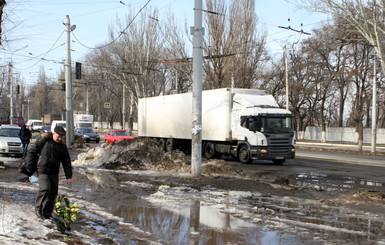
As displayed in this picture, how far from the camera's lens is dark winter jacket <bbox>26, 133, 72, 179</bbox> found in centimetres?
693

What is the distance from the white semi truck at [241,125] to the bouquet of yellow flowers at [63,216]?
46.2 ft

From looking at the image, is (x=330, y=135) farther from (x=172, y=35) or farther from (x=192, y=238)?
(x=192, y=238)

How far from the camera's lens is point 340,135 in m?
55.2

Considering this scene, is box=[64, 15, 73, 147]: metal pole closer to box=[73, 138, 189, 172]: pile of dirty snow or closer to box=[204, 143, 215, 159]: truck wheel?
box=[204, 143, 215, 159]: truck wheel

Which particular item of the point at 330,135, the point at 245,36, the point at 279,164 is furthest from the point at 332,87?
the point at 279,164

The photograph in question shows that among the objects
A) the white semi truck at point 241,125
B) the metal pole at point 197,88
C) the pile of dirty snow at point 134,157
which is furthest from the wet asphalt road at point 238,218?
the white semi truck at point 241,125

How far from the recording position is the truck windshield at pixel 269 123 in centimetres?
1989

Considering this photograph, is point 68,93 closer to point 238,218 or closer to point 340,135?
point 238,218

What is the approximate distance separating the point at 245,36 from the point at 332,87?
1129 inches

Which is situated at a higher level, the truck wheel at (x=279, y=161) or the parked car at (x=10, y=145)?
the parked car at (x=10, y=145)

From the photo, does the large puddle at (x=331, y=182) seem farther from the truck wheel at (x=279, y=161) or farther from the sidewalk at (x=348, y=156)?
the sidewalk at (x=348, y=156)

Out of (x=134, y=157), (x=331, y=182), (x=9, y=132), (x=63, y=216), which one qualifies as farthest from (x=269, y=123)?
(x=63, y=216)

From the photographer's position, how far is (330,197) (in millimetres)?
10609

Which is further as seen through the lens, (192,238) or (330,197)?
(330,197)
